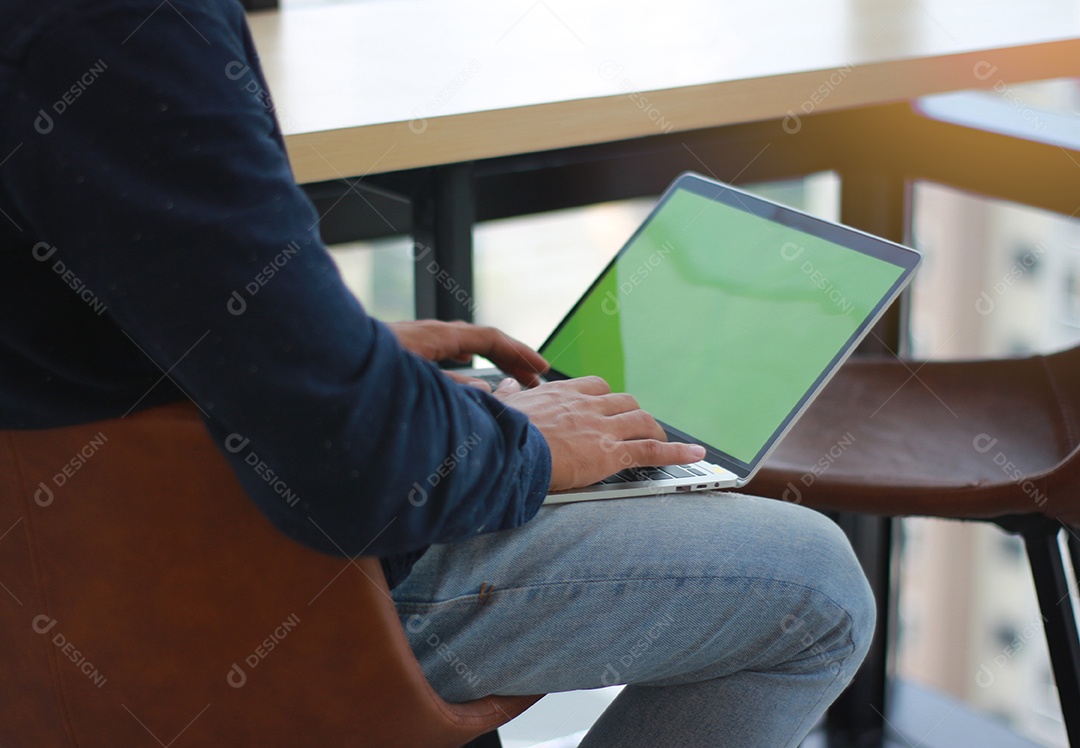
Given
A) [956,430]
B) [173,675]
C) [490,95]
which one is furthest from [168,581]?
[956,430]

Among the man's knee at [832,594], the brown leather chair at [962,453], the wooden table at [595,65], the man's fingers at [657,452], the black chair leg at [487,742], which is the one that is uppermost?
the wooden table at [595,65]

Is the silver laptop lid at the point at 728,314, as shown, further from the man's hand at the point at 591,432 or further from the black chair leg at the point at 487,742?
the black chair leg at the point at 487,742

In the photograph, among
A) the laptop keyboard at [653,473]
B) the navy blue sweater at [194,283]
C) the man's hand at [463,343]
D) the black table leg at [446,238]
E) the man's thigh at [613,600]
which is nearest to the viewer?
the navy blue sweater at [194,283]

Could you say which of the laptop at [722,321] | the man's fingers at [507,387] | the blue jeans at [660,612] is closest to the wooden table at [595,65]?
the laptop at [722,321]

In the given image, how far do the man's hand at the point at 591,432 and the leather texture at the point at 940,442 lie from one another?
1.05ft

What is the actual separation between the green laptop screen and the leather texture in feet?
0.55

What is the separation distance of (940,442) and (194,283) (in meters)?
0.94

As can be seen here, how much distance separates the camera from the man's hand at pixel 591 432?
2.75 ft

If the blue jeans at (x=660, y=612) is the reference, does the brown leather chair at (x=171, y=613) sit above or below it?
above

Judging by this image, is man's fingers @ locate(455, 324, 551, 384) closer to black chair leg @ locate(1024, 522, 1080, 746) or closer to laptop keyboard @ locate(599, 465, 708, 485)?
laptop keyboard @ locate(599, 465, 708, 485)

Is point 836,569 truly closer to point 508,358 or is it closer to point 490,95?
point 508,358

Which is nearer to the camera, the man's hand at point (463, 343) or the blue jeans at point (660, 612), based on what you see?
A: the blue jeans at point (660, 612)

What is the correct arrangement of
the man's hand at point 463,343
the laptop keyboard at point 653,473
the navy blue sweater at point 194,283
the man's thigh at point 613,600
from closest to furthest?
the navy blue sweater at point 194,283, the man's thigh at point 613,600, the laptop keyboard at point 653,473, the man's hand at point 463,343

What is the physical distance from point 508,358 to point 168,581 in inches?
19.2
